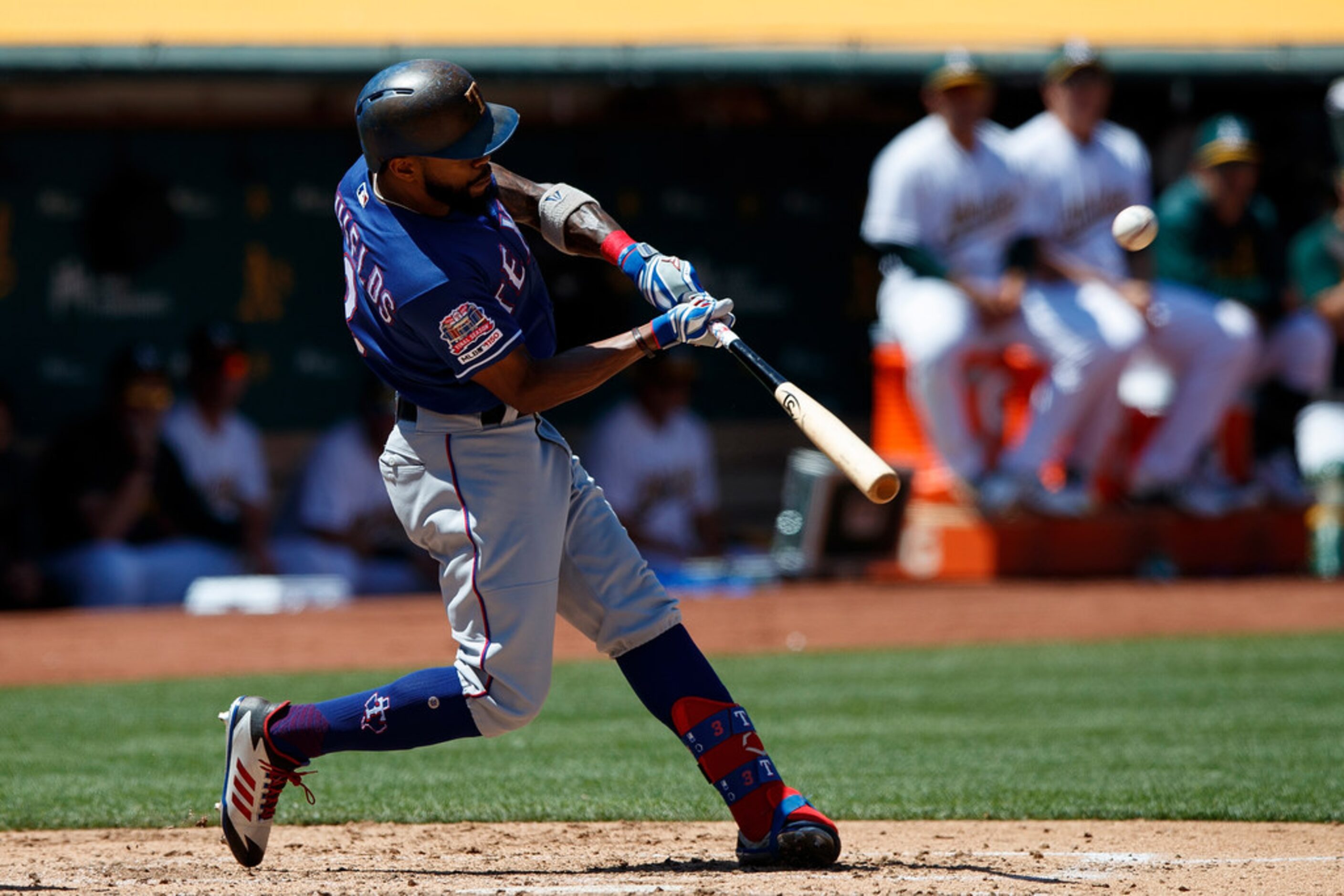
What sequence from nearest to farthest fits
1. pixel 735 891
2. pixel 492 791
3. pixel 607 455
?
pixel 735 891, pixel 492 791, pixel 607 455

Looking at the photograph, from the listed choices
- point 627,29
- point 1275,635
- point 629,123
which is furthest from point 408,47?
point 1275,635

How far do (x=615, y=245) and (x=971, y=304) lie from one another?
4.80 meters

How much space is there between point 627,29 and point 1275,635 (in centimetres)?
394

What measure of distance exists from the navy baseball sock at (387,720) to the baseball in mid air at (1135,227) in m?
2.06

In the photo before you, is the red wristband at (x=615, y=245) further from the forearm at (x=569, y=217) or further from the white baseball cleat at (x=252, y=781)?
the white baseball cleat at (x=252, y=781)

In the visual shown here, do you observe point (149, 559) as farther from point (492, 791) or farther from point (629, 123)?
point (492, 791)

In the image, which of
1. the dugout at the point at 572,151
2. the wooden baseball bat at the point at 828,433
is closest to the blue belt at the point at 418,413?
the wooden baseball bat at the point at 828,433

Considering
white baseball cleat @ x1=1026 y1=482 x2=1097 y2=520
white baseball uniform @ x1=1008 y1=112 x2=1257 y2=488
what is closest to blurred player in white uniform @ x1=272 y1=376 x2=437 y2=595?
white baseball cleat @ x1=1026 y1=482 x2=1097 y2=520

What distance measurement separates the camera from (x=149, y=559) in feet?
27.2

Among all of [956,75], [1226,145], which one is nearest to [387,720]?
[956,75]

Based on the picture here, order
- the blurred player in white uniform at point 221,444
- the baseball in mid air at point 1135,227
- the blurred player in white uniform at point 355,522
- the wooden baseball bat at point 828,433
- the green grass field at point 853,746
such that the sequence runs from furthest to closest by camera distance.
Result: the blurred player in white uniform at point 355,522
the blurred player in white uniform at point 221,444
the baseball in mid air at point 1135,227
the green grass field at point 853,746
the wooden baseball bat at point 828,433

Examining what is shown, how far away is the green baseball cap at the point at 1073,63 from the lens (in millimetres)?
8352

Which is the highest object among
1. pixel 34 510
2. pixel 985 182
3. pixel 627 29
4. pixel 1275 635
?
pixel 627 29

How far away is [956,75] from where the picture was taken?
8.23m
